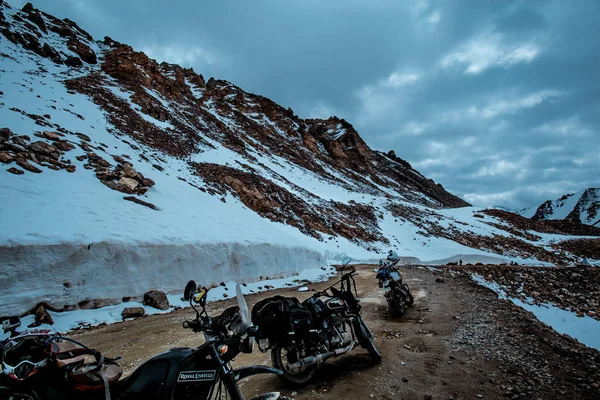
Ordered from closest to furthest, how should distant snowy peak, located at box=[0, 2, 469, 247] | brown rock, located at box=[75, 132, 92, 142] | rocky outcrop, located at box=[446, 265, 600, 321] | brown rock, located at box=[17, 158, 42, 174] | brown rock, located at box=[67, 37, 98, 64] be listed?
rocky outcrop, located at box=[446, 265, 600, 321] < brown rock, located at box=[17, 158, 42, 174] < distant snowy peak, located at box=[0, 2, 469, 247] < brown rock, located at box=[75, 132, 92, 142] < brown rock, located at box=[67, 37, 98, 64]

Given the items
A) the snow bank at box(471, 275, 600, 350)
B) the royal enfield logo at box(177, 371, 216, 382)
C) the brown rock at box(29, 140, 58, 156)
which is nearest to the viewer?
the royal enfield logo at box(177, 371, 216, 382)

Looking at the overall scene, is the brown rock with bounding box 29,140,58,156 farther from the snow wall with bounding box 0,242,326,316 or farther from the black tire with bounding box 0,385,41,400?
the black tire with bounding box 0,385,41,400

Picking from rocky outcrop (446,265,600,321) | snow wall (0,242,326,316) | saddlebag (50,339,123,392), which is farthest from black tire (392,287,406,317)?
saddlebag (50,339,123,392)

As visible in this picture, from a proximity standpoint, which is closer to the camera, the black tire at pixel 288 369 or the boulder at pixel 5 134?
the black tire at pixel 288 369

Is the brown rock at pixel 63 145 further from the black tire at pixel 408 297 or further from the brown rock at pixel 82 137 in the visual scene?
the black tire at pixel 408 297

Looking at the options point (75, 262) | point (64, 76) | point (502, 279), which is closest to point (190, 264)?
point (75, 262)

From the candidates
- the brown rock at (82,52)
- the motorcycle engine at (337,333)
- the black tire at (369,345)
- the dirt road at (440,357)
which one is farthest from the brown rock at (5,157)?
the brown rock at (82,52)

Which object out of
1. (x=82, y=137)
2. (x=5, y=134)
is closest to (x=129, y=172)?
(x=5, y=134)

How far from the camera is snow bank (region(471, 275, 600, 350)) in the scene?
19.5 feet

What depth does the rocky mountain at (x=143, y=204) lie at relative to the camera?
8.00 m

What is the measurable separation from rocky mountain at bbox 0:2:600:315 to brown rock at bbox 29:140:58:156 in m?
0.12

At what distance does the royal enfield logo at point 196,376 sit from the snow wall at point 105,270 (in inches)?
267

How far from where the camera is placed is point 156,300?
350 inches

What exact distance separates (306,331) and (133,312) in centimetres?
632
